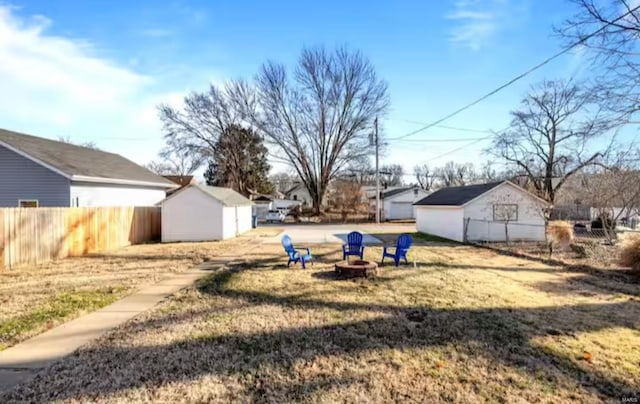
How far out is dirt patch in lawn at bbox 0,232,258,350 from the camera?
545cm

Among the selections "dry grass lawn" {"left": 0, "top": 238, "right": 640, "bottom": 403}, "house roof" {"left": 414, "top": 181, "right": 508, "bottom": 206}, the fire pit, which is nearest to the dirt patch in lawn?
"dry grass lawn" {"left": 0, "top": 238, "right": 640, "bottom": 403}

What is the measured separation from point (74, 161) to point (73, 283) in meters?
10.1

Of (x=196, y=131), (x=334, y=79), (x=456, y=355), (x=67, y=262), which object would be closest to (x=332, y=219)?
(x=334, y=79)

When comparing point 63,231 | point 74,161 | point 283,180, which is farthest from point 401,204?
point 283,180

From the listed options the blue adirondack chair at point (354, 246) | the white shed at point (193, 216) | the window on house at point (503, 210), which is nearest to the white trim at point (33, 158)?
the white shed at point (193, 216)

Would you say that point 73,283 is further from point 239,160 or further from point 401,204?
point 239,160

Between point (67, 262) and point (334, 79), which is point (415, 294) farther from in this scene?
point (334, 79)

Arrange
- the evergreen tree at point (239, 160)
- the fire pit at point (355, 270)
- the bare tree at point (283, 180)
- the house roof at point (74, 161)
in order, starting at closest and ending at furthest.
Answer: the fire pit at point (355, 270), the house roof at point (74, 161), the evergreen tree at point (239, 160), the bare tree at point (283, 180)

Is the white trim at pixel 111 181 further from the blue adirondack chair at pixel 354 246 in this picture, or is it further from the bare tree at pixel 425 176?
the bare tree at pixel 425 176

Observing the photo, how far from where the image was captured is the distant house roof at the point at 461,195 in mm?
17781

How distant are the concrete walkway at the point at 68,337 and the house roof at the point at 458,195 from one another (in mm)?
15072

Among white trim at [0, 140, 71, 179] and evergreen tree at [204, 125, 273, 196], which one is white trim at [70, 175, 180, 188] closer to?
white trim at [0, 140, 71, 179]

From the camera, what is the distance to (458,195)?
19781mm

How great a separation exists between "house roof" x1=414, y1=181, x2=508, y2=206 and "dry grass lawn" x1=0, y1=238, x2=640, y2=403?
10.5 metres
